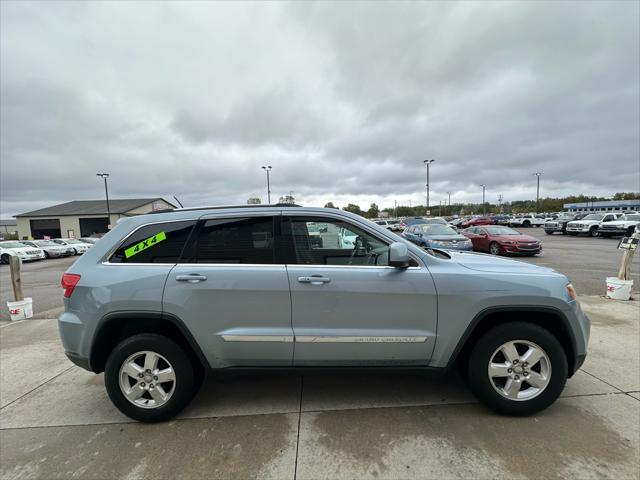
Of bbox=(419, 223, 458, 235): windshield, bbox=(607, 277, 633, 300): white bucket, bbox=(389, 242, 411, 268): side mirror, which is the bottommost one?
bbox=(607, 277, 633, 300): white bucket

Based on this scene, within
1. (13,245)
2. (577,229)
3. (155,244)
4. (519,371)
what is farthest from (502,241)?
(13,245)

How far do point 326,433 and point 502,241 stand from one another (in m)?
13.7

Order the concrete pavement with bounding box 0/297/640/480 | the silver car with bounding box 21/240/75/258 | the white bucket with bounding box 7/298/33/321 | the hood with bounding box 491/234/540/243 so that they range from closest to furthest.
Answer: the concrete pavement with bounding box 0/297/640/480 < the white bucket with bounding box 7/298/33/321 < the hood with bounding box 491/234/540/243 < the silver car with bounding box 21/240/75/258

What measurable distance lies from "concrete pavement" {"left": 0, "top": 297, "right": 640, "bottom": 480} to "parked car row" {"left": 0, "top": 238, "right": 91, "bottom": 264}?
20760mm

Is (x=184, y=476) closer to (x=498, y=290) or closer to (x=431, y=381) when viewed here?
(x=431, y=381)

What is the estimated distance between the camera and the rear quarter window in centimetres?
265

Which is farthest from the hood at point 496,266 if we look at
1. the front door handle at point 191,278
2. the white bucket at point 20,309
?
the white bucket at point 20,309

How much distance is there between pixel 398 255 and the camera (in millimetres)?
2412

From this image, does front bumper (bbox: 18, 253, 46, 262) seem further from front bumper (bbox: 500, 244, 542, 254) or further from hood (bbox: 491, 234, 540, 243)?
front bumper (bbox: 500, 244, 542, 254)

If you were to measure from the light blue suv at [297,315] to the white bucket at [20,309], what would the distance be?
Answer: 4581mm

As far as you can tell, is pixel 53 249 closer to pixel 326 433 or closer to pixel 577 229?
pixel 326 433

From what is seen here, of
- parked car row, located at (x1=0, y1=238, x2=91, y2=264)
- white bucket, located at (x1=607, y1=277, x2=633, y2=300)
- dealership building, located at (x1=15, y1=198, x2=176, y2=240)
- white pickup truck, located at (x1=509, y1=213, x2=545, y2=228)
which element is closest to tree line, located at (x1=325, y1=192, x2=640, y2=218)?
white pickup truck, located at (x1=509, y1=213, x2=545, y2=228)

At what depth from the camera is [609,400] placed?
280 centimetres

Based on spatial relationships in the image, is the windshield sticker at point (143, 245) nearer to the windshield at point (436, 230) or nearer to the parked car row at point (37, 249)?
the windshield at point (436, 230)
